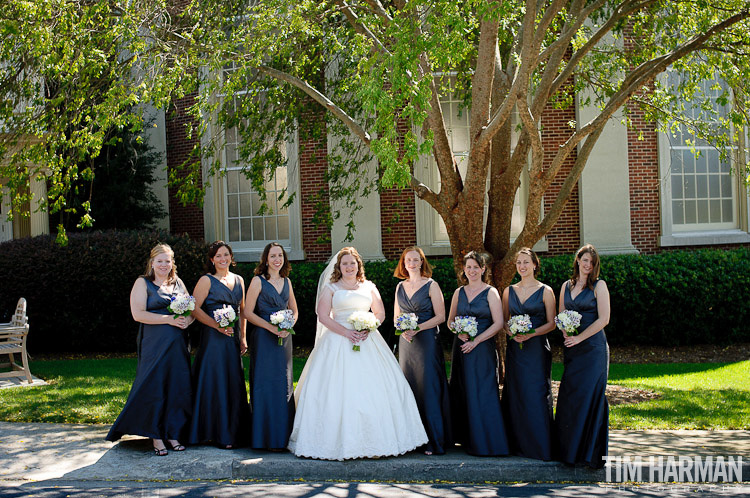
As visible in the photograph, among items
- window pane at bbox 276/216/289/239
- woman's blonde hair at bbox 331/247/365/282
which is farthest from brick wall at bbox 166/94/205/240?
woman's blonde hair at bbox 331/247/365/282

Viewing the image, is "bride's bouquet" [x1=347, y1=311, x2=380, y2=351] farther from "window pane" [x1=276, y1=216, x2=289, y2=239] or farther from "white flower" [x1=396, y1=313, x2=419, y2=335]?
"window pane" [x1=276, y1=216, x2=289, y2=239]

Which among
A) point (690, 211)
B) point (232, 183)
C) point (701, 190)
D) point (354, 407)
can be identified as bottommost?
point (354, 407)

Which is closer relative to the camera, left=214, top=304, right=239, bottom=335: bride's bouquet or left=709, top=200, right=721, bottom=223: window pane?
left=214, top=304, right=239, bottom=335: bride's bouquet

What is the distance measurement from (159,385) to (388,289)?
803 centimetres

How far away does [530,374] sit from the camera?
695cm

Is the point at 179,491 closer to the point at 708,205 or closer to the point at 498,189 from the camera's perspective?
the point at 498,189

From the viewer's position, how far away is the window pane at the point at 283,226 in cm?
1738

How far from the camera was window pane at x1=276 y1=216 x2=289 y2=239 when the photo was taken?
17.4m

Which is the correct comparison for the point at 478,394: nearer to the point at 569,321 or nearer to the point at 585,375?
the point at 585,375

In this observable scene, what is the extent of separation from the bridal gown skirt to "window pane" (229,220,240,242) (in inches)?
433

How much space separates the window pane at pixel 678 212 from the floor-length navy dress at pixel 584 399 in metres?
10.9

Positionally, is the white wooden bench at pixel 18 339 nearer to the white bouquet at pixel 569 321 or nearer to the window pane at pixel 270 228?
the window pane at pixel 270 228

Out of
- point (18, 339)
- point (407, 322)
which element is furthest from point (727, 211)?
point (18, 339)

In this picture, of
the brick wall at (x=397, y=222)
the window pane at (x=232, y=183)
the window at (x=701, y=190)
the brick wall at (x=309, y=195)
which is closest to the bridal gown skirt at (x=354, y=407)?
the brick wall at (x=397, y=222)
